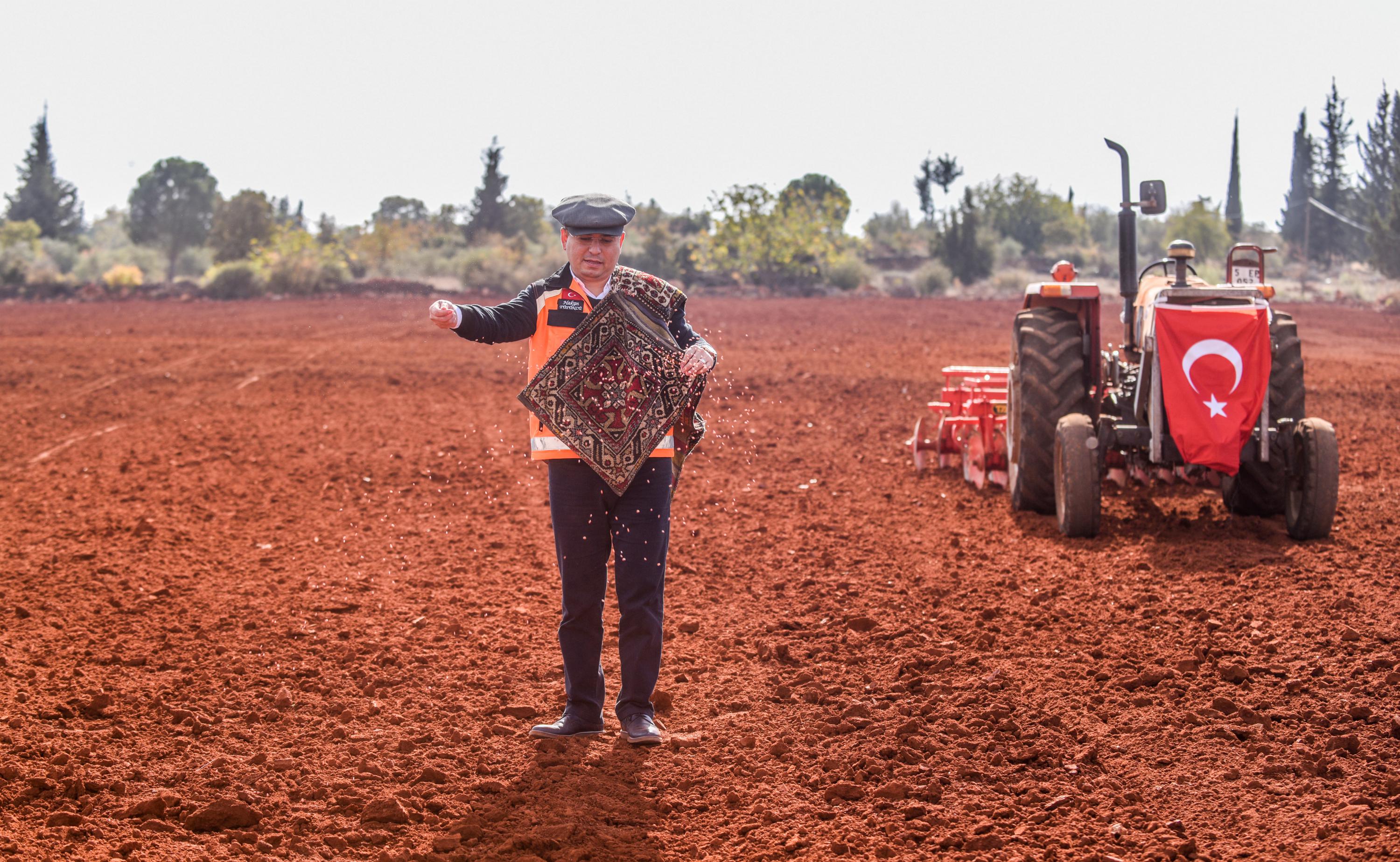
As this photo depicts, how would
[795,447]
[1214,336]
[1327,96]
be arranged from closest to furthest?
[1214,336] < [795,447] < [1327,96]

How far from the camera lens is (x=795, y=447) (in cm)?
1205

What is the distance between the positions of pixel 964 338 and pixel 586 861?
74.0 ft

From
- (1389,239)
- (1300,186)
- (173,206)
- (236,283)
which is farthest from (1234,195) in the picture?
(173,206)

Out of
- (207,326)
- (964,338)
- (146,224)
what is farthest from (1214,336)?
(146,224)

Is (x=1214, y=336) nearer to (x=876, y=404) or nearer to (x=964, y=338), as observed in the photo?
(x=876, y=404)

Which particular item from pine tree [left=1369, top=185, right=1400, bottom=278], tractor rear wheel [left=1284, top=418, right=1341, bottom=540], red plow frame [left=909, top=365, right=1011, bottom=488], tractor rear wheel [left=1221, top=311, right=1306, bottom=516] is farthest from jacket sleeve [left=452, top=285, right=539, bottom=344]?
pine tree [left=1369, top=185, right=1400, bottom=278]

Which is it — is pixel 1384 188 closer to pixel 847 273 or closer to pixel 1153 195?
pixel 847 273

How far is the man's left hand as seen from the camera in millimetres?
4516

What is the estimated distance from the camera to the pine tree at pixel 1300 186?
64.8 meters

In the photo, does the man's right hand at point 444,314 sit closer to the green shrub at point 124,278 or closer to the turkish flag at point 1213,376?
the turkish flag at point 1213,376

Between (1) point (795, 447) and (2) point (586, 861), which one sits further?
(1) point (795, 447)

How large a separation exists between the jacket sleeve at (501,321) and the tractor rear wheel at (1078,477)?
4.03m

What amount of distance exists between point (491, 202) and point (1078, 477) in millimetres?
69297

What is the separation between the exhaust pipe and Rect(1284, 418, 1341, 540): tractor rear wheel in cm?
127
